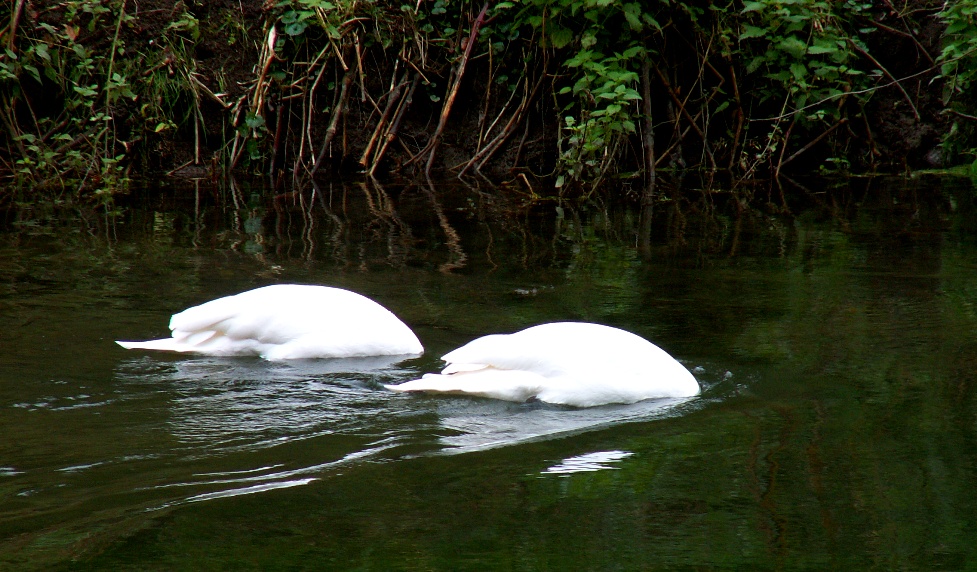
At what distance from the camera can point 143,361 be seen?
491 cm

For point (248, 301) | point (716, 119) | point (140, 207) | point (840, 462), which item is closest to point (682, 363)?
point (840, 462)

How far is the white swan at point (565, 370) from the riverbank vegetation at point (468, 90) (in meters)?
5.71

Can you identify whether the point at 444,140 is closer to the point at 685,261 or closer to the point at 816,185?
the point at 816,185

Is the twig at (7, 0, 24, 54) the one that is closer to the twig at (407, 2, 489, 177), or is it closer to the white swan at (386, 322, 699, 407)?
the twig at (407, 2, 489, 177)

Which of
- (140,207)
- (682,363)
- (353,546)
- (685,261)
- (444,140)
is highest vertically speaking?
(444,140)

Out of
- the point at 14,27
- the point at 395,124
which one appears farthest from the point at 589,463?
the point at 14,27

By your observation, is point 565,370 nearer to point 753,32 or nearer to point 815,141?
point 753,32

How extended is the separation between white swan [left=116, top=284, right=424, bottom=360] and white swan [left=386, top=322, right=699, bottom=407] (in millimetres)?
542

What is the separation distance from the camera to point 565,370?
4500 millimetres

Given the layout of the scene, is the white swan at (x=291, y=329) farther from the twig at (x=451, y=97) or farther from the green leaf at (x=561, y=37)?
the twig at (x=451, y=97)

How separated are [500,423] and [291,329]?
1.34 metres

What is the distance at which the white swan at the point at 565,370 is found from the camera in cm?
446

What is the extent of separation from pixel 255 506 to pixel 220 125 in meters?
9.11

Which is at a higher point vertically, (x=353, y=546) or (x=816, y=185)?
(x=816, y=185)
